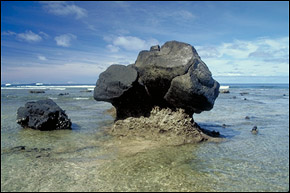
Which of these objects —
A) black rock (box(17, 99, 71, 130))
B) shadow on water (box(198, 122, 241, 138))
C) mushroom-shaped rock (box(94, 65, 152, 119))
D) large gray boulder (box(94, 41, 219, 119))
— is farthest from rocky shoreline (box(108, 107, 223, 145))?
black rock (box(17, 99, 71, 130))

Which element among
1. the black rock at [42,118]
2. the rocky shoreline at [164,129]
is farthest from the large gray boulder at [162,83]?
the black rock at [42,118]

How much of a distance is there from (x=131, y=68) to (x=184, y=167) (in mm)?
5194

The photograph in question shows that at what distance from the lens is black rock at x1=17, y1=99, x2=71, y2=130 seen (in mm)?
11867

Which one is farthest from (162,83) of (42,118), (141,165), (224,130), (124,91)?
(42,118)

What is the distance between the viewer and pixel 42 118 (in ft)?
39.4

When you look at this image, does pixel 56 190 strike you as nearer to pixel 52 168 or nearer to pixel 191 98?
pixel 52 168

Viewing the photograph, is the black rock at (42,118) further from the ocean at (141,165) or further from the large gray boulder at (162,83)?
the large gray boulder at (162,83)

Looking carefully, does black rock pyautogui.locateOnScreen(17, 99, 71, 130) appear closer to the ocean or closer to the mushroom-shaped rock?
the ocean

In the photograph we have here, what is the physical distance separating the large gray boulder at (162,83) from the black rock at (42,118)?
2769 mm

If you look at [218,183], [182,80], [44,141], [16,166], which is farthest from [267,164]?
[44,141]

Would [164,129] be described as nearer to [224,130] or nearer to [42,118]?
[224,130]

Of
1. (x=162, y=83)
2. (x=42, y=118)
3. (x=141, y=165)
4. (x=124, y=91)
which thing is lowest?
(x=141, y=165)

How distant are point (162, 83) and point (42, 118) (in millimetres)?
6144

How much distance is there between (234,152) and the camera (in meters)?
8.10
